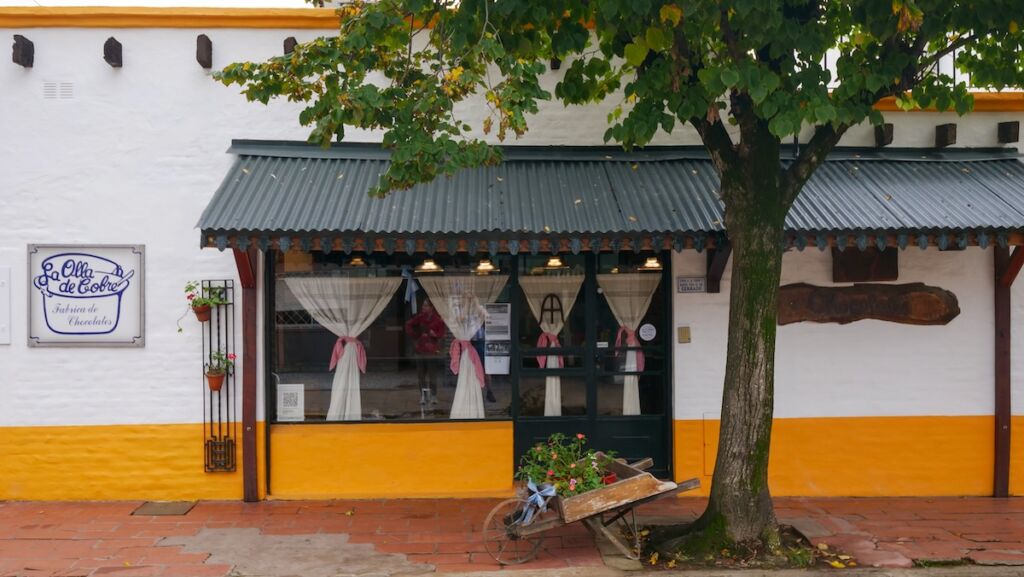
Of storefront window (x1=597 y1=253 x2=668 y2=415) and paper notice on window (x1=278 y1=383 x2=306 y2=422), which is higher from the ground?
storefront window (x1=597 y1=253 x2=668 y2=415)

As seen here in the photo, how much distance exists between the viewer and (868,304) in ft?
26.3

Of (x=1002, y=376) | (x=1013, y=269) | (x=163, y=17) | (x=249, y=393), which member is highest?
(x=163, y=17)

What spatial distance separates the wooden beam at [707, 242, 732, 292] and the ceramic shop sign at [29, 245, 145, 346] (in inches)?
220

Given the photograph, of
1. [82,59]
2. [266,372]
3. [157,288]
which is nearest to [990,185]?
[266,372]

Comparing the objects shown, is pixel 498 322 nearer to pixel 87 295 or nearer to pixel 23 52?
pixel 87 295

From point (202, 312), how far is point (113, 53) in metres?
2.67

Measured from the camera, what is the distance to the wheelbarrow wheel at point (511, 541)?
239 inches

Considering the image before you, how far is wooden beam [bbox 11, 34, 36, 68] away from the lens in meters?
7.56

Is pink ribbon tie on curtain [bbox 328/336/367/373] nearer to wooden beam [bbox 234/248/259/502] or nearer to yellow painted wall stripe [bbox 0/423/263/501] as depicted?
wooden beam [bbox 234/248/259/502]

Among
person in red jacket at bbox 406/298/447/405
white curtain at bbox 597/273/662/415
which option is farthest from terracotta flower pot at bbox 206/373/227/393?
white curtain at bbox 597/273/662/415

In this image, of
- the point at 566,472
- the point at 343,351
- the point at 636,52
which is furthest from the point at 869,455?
the point at 343,351

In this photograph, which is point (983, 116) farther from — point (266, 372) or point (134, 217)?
point (134, 217)

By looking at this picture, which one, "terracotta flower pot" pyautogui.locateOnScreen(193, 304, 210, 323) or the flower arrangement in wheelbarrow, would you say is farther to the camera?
"terracotta flower pot" pyautogui.locateOnScreen(193, 304, 210, 323)

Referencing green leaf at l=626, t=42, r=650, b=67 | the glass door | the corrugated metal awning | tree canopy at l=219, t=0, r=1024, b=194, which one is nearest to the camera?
tree canopy at l=219, t=0, r=1024, b=194
